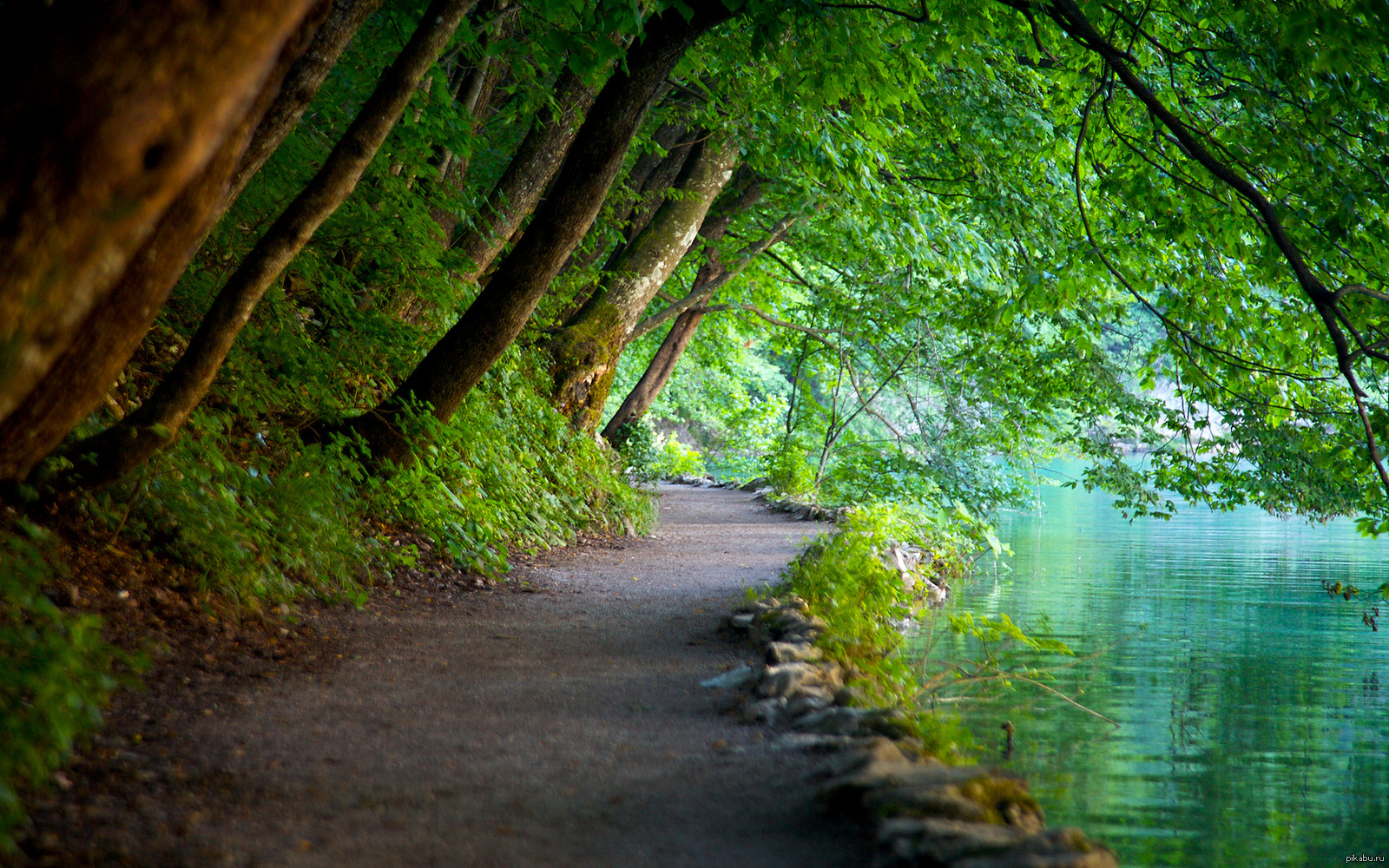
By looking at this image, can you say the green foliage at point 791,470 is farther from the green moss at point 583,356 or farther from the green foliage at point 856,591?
the green foliage at point 856,591

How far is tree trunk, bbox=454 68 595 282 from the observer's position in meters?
8.70

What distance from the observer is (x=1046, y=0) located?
4.95 m

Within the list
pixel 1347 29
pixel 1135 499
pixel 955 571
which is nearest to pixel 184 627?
pixel 1347 29

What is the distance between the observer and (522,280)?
264 inches

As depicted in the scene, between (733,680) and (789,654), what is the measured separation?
0.31 m

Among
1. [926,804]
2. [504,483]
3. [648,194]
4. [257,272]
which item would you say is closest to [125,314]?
[257,272]

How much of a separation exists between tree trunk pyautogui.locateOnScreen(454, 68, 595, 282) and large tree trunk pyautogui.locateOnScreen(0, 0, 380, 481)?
5.00m

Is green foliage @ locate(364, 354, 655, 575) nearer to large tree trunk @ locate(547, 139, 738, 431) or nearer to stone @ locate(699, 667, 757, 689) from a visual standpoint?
large tree trunk @ locate(547, 139, 738, 431)

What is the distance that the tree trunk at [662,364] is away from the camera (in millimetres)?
17500

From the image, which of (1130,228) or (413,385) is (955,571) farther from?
(413,385)

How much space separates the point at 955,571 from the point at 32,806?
11648mm

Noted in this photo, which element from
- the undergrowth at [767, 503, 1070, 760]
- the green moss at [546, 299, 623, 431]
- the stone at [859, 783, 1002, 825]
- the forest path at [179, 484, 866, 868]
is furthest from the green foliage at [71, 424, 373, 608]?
the green moss at [546, 299, 623, 431]

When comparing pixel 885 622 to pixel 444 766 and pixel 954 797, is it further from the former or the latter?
pixel 954 797

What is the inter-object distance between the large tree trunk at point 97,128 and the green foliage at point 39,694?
604 mm
